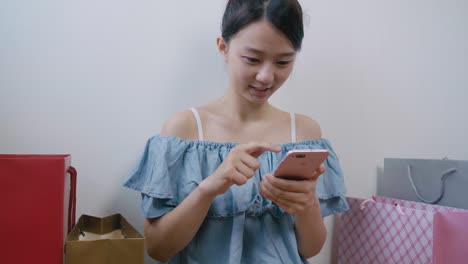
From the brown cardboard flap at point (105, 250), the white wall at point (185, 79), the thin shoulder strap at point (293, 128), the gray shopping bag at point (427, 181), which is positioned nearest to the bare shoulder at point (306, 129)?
the thin shoulder strap at point (293, 128)

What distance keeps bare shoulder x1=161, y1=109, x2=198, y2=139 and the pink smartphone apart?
205 millimetres

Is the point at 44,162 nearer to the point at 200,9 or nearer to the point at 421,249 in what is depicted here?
the point at 200,9

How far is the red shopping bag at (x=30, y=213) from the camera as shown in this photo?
1.69ft

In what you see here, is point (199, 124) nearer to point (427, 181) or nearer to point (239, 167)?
point (239, 167)

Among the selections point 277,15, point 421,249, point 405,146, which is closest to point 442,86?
point 405,146

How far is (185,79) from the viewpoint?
0.85 m

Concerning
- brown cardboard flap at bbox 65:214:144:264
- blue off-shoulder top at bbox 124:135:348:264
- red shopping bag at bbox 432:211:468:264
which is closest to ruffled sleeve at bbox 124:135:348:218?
blue off-shoulder top at bbox 124:135:348:264

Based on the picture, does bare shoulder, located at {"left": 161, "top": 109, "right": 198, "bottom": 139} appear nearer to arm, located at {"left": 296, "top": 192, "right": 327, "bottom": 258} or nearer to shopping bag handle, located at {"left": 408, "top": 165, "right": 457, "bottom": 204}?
arm, located at {"left": 296, "top": 192, "right": 327, "bottom": 258}

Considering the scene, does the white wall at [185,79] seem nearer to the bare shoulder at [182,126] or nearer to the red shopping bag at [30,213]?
the bare shoulder at [182,126]

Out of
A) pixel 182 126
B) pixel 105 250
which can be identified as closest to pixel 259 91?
pixel 182 126

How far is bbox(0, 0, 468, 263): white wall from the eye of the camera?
75 cm

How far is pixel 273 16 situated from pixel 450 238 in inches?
17.3

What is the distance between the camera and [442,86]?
1058 mm

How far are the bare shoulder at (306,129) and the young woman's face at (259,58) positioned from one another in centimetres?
12
